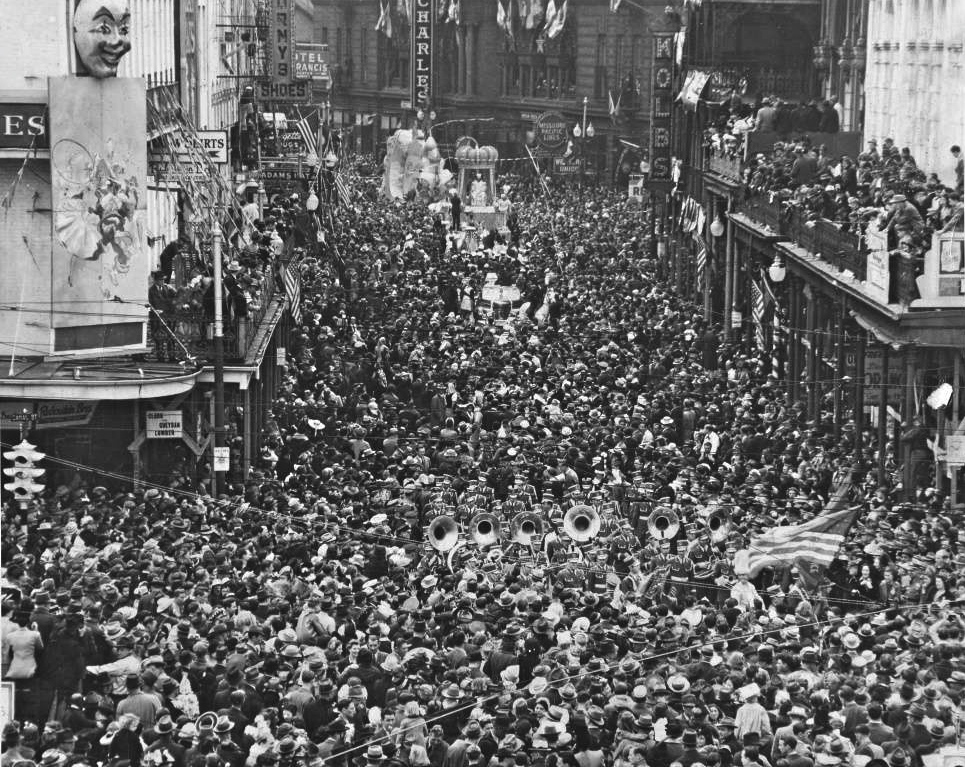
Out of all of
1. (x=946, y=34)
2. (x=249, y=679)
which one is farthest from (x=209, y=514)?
(x=946, y=34)

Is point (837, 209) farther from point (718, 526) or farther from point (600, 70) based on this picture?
point (600, 70)

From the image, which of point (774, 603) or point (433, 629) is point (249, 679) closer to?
point (433, 629)

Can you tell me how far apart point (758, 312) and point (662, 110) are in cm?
2481

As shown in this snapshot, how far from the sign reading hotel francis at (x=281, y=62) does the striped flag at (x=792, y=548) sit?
1396 inches

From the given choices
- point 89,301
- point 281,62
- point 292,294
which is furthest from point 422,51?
point 89,301

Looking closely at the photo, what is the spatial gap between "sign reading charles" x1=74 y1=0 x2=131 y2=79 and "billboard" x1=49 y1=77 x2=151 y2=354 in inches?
15.4

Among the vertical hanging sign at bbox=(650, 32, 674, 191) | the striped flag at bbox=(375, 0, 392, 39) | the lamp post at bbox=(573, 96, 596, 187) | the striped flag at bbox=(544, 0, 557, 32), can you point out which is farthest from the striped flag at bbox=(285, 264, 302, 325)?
the striped flag at bbox=(375, 0, 392, 39)

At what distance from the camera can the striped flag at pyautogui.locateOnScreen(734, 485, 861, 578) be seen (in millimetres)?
25578

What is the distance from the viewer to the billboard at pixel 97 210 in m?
33.7

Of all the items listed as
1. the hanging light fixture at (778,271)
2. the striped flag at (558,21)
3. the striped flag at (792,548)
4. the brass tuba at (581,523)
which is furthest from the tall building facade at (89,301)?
the striped flag at (558,21)

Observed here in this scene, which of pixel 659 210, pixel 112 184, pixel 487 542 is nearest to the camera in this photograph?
pixel 487 542

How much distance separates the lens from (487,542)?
26.5 metres

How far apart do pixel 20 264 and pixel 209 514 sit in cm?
732

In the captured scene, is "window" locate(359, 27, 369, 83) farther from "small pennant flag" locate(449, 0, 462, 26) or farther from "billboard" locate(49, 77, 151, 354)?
"billboard" locate(49, 77, 151, 354)
